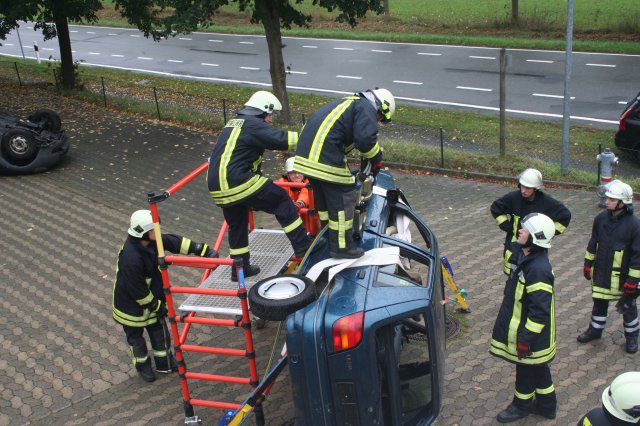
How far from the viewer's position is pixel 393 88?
21.4m

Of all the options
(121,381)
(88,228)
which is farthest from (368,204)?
(88,228)

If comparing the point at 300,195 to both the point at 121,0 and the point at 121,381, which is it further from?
the point at 121,0

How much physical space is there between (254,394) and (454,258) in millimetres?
4743

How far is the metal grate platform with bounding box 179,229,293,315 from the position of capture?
18.6ft

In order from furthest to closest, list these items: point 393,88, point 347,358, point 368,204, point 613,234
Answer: point 393,88 → point 613,234 → point 368,204 → point 347,358

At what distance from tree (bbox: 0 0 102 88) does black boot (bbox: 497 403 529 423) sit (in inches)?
589

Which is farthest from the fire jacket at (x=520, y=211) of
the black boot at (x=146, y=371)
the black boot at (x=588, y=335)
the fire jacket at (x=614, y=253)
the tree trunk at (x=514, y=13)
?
the tree trunk at (x=514, y=13)

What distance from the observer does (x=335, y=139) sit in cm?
569

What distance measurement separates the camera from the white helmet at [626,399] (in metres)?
3.89

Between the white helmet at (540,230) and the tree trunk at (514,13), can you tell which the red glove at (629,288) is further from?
the tree trunk at (514,13)

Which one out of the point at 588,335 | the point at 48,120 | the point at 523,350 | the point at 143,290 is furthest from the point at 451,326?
the point at 48,120

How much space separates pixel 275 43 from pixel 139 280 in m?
10.1

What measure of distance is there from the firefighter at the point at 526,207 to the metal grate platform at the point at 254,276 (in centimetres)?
214

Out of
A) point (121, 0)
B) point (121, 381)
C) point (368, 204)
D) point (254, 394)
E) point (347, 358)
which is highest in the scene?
point (121, 0)
